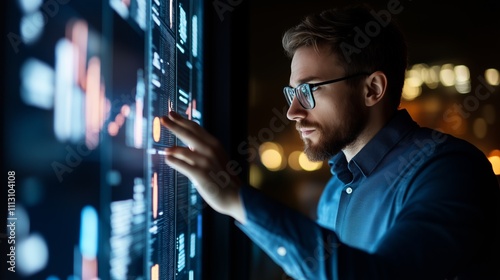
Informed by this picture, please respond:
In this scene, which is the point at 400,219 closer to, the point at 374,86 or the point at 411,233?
the point at 411,233

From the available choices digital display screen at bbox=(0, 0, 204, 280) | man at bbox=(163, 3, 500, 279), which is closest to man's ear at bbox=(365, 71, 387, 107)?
man at bbox=(163, 3, 500, 279)

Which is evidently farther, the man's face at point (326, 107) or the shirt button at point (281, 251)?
the man's face at point (326, 107)

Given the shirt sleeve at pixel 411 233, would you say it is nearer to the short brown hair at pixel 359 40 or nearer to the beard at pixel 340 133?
the beard at pixel 340 133

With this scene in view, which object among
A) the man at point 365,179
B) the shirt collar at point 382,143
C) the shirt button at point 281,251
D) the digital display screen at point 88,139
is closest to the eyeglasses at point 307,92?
Answer: the man at point 365,179

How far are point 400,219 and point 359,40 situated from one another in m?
0.54

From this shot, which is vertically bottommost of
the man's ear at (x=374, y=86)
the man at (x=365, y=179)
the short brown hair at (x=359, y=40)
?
the man at (x=365, y=179)

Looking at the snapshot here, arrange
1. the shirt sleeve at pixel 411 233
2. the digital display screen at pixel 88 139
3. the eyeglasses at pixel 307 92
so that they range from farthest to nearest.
→ the eyeglasses at pixel 307 92
the shirt sleeve at pixel 411 233
the digital display screen at pixel 88 139

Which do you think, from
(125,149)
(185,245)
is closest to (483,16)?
(185,245)

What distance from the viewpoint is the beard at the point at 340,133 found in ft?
3.98

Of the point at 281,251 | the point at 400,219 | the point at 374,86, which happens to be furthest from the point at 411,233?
the point at 374,86

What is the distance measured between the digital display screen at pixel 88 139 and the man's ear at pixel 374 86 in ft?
1.66

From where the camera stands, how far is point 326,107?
3.93ft

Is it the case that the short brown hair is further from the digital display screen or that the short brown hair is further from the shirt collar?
the digital display screen

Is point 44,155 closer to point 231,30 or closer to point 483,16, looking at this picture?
point 231,30
